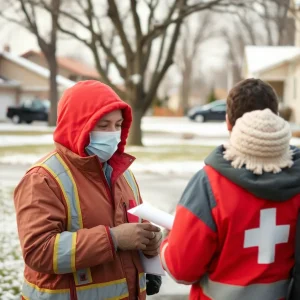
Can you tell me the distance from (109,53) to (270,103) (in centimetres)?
1862

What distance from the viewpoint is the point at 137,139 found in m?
20.4

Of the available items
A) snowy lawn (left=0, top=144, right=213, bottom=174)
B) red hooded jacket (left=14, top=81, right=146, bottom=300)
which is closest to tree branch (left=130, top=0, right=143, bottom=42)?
snowy lawn (left=0, top=144, right=213, bottom=174)

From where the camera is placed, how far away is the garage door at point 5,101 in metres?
46.8

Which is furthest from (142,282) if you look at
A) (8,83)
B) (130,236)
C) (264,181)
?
(8,83)

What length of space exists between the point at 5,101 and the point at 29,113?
9.08 m

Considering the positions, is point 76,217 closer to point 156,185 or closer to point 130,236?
point 130,236

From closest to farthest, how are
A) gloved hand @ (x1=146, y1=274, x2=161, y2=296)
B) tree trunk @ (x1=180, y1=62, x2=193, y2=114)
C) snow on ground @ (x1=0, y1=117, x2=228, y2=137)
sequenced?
gloved hand @ (x1=146, y1=274, x2=161, y2=296)
snow on ground @ (x1=0, y1=117, x2=228, y2=137)
tree trunk @ (x1=180, y1=62, x2=193, y2=114)

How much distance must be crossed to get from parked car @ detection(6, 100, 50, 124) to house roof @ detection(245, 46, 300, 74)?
47.5 ft

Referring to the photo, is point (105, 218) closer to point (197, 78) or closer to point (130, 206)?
point (130, 206)

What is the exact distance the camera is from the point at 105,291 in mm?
2400

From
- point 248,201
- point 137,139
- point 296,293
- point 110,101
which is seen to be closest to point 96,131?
point 110,101

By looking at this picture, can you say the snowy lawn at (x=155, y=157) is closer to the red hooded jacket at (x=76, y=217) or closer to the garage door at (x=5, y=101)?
the red hooded jacket at (x=76, y=217)

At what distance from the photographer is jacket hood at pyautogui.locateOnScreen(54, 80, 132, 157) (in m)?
2.46

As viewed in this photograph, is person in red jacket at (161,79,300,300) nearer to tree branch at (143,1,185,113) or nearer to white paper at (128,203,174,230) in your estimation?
white paper at (128,203,174,230)
